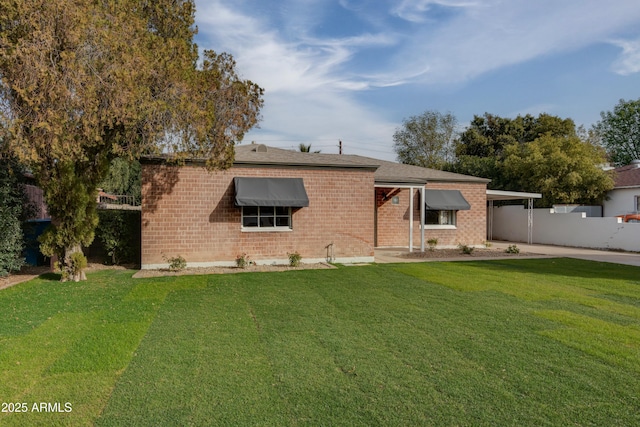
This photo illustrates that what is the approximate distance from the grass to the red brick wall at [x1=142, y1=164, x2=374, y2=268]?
353 centimetres

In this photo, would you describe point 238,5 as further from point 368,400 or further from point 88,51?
point 368,400

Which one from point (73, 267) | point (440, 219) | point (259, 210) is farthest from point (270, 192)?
point (440, 219)

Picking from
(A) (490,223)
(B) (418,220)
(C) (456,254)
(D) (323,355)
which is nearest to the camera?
(D) (323,355)

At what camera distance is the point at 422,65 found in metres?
16.1

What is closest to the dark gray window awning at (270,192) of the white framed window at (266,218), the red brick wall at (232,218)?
the red brick wall at (232,218)

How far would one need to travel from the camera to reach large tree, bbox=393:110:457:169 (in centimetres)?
3922

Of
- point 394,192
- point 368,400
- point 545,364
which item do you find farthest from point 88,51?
point 394,192

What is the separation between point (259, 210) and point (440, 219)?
10060 mm

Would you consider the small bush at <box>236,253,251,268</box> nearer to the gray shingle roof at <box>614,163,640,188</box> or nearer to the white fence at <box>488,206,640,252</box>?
the white fence at <box>488,206,640,252</box>

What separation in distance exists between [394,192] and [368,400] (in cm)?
1546

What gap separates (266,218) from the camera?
1412 centimetres

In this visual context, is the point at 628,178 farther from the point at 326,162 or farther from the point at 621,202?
the point at 326,162

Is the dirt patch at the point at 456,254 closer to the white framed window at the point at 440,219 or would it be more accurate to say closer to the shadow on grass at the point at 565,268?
the shadow on grass at the point at 565,268

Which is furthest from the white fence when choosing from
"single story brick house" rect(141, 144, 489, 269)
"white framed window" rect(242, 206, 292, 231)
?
"white framed window" rect(242, 206, 292, 231)
